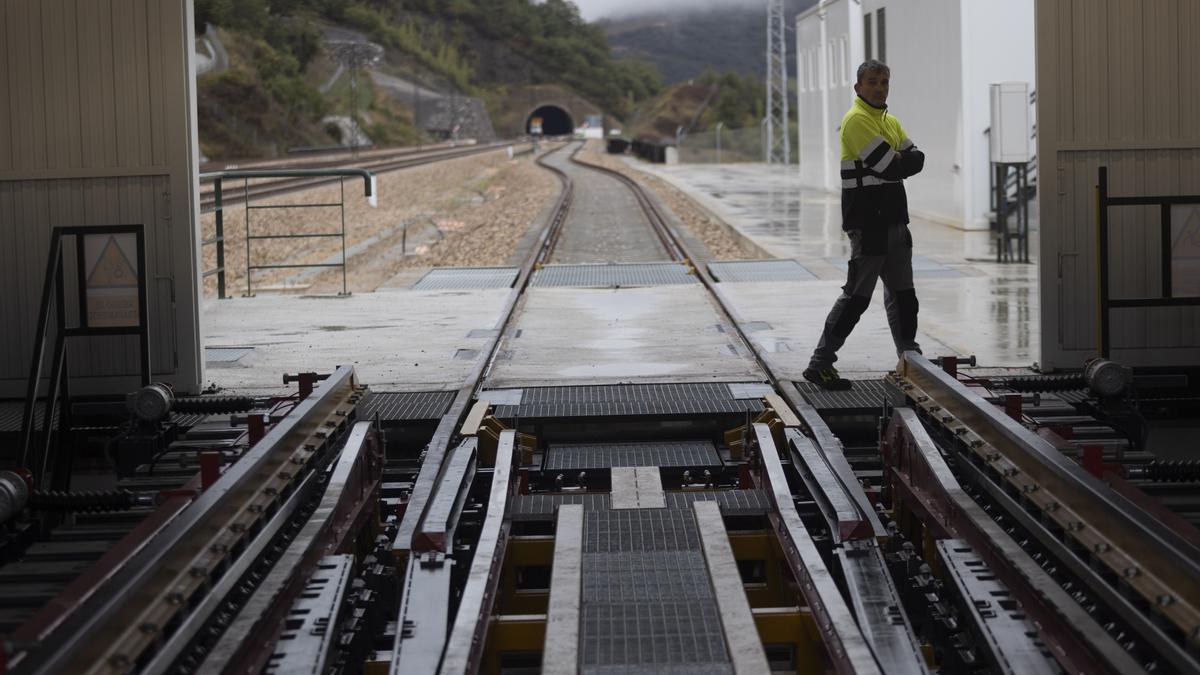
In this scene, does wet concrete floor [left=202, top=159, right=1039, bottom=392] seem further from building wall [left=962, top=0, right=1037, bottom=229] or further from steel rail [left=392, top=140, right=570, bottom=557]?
building wall [left=962, top=0, right=1037, bottom=229]

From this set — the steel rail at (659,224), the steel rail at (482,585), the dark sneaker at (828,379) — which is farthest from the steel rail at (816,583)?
the steel rail at (659,224)

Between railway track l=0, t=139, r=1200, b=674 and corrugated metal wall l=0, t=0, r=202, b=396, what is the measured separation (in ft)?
5.61

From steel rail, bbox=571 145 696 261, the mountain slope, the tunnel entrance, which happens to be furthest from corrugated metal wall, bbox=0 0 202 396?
the mountain slope

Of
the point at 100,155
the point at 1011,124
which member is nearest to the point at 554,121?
the point at 1011,124

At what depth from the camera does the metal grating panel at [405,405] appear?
28.1 ft

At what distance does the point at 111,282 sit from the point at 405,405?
1832 millimetres

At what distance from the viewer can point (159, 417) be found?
7.85 meters

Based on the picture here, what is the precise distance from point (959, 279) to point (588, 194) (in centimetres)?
2356

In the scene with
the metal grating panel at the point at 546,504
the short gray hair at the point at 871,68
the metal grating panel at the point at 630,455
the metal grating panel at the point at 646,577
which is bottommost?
the metal grating panel at the point at 646,577

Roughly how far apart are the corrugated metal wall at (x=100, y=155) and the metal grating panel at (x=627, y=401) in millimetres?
2196

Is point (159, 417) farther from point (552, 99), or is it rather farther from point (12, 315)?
point (552, 99)

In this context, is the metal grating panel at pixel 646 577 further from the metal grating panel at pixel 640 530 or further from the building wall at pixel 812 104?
the building wall at pixel 812 104

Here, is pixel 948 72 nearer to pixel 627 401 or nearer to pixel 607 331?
pixel 607 331

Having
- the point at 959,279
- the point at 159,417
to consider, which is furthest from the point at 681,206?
the point at 159,417
